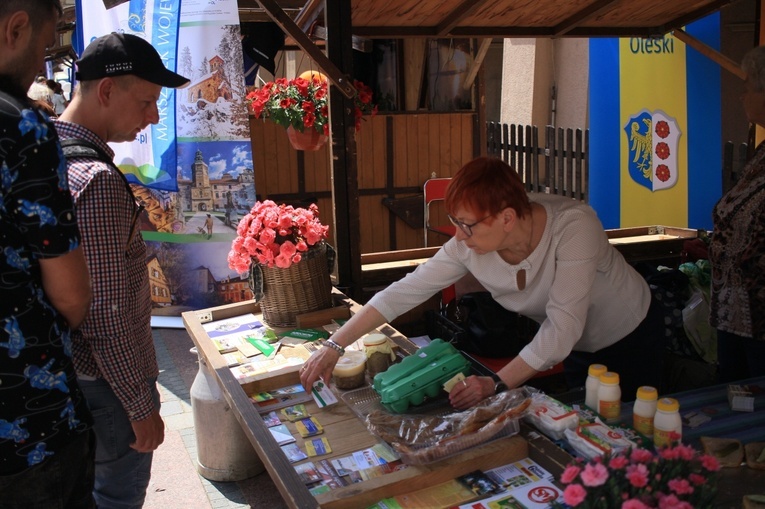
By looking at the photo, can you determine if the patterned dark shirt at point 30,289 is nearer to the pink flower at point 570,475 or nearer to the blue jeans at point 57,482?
the blue jeans at point 57,482

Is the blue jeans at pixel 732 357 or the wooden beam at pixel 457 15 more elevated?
the wooden beam at pixel 457 15

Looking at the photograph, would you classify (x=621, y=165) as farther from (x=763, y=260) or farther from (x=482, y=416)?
(x=482, y=416)

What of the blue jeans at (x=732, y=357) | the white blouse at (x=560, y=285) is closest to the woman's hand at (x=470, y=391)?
the white blouse at (x=560, y=285)

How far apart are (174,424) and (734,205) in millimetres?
3551

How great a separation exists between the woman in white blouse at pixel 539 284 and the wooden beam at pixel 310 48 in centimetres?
151

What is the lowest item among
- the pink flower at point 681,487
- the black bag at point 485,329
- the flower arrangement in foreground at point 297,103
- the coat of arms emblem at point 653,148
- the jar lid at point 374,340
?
the black bag at point 485,329

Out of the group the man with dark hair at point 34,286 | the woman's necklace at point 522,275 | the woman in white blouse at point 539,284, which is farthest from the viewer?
the woman's necklace at point 522,275

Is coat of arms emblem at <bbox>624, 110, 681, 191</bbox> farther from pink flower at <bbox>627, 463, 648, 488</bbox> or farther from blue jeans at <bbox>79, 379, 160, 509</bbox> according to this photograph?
pink flower at <bbox>627, 463, 648, 488</bbox>

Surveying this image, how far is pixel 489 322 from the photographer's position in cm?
400

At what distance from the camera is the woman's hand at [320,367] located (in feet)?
8.43

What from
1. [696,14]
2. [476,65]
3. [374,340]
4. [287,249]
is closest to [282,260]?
[287,249]

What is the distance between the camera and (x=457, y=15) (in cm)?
440

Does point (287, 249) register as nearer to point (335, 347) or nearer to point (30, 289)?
point (335, 347)

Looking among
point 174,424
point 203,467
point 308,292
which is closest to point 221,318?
point 308,292
